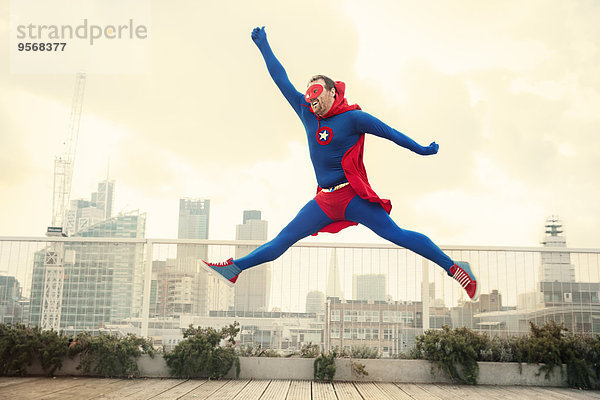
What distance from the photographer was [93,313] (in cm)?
679

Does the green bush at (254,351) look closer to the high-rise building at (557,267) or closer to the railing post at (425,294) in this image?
the railing post at (425,294)

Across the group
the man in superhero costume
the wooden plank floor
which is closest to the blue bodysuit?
the man in superhero costume

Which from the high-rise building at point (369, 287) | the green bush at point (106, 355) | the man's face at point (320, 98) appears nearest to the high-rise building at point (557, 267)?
the high-rise building at point (369, 287)

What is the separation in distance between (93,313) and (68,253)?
0.91m

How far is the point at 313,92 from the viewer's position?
12.3 feet

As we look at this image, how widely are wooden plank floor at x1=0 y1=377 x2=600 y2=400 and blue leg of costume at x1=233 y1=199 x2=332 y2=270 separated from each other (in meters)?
1.92

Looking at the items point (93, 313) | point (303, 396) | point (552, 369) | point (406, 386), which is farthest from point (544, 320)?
point (93, 313)

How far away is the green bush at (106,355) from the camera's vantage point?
244 inches

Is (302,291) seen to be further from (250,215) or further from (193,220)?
(193,220)

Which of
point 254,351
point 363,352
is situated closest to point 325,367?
point 363,352

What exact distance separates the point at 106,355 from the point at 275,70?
4.16 metres

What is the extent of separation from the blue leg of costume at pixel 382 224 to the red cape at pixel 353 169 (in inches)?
2.3

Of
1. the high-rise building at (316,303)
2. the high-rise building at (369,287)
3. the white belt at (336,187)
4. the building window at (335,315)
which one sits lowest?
the building window at (335,315)

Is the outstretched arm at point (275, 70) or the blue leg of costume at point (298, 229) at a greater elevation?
the outstretched arm at point (275, 70)
